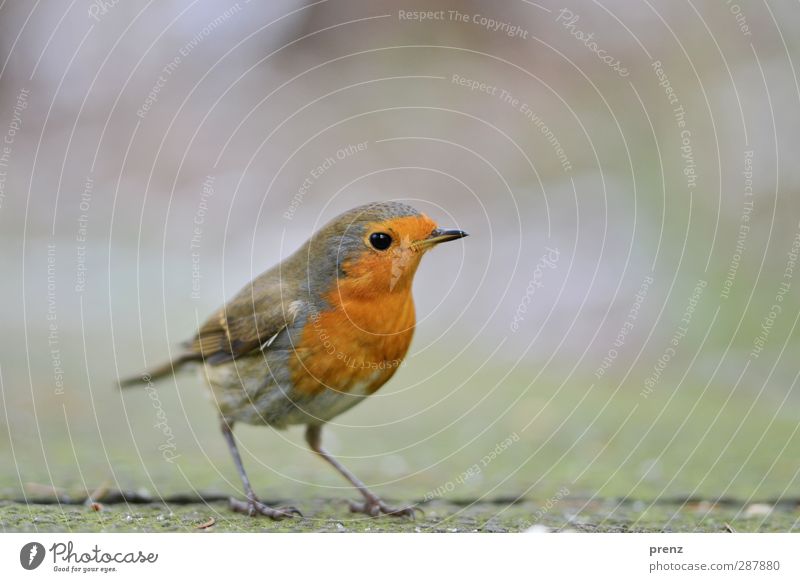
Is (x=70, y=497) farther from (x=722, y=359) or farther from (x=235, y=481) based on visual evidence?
(x=722, y=359)

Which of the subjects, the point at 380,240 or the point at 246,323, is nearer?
the point at 380,240

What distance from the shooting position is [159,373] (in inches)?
132

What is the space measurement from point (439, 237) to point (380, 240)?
0.19 metres

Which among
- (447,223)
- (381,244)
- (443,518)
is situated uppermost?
(447,223)

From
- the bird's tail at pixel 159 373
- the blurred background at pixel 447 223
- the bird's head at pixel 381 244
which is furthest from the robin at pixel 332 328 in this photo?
the blurred background at pixel 447 223

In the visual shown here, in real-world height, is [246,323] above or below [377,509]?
above

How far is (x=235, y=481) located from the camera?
3.37 metres

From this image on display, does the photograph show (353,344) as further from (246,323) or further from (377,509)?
(377,509)

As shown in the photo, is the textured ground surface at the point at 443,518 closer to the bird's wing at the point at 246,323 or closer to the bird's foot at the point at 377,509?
the bird's foot at the point at 377,509

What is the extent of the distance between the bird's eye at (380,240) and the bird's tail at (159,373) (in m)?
0.97

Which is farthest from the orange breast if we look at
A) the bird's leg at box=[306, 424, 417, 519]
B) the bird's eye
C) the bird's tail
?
the bird's tail

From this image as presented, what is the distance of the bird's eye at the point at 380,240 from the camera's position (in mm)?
2576

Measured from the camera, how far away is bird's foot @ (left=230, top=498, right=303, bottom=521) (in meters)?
2.73

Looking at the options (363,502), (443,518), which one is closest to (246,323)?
(363,502)
